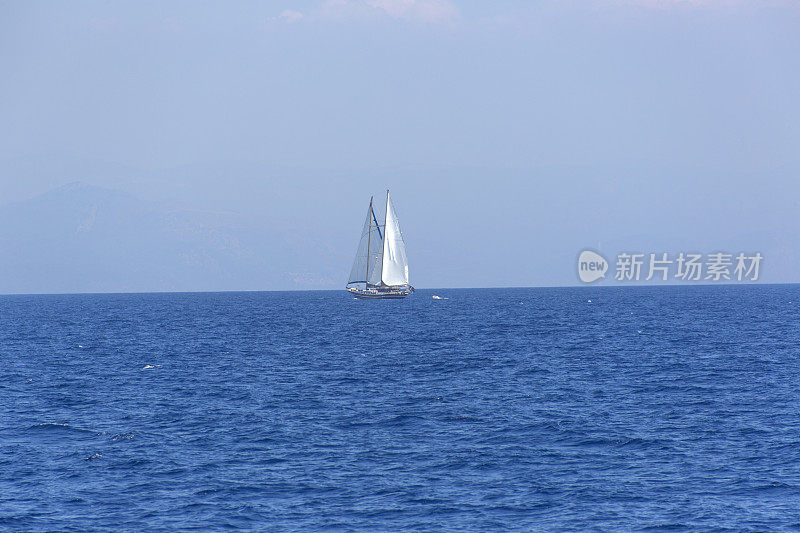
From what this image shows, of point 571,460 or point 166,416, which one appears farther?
point 166,416

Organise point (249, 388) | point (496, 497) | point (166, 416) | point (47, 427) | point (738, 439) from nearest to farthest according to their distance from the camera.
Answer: point (496, 497), point (738, 439), point (47, 427), point (166, 416), point (249, 388)

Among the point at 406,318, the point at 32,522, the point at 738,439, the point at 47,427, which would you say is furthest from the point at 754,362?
the point at 406,318

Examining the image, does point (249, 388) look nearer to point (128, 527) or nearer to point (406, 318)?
point (128, 527)

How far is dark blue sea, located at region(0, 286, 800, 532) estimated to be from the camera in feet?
99.7

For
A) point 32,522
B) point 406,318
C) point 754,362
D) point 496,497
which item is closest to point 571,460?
point 496,497

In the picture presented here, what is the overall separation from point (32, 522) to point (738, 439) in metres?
31.5

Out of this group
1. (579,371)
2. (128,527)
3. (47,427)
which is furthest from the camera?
(579,371)

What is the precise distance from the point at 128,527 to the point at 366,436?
15954mm

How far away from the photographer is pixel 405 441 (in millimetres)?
41594

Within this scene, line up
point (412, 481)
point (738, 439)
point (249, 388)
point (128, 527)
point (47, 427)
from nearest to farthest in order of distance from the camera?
point (128, 527)
point (412, 481)
point (738, 439)
point (47, 427)
point (249, 388)

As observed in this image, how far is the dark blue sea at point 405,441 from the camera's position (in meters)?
30.4

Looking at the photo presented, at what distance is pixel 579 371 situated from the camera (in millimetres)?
68125

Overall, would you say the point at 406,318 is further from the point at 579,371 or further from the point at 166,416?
the point at 166,416

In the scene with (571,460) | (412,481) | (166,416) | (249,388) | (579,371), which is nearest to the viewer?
(412,481)
